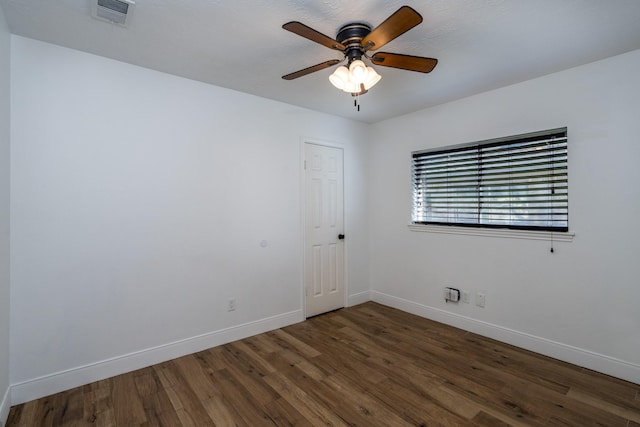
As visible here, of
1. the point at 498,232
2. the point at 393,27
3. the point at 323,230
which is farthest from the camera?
the point at 323,230

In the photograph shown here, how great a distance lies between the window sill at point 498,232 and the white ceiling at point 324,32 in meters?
1.43

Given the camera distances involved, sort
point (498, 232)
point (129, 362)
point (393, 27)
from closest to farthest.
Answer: point (393, 27) → point (129, 362) → point (498, 232)

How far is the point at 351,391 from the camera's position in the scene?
2223 millimetres

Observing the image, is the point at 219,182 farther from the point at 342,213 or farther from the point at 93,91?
the point at 342,213

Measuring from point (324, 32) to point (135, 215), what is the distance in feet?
6.82

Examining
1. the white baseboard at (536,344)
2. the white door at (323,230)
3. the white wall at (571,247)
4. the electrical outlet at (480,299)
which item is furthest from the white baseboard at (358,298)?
the electrical outlet at (480,299)

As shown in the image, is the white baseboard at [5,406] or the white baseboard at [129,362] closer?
the white baseboard at [5,406]

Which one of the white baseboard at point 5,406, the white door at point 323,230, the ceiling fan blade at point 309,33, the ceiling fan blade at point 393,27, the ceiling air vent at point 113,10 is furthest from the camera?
the white door at point 323,230

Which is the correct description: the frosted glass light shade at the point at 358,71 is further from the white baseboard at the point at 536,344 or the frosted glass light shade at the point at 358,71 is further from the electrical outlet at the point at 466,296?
the white baseboard at the point at 536,344

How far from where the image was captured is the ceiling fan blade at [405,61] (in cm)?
185

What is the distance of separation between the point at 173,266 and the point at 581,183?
3.64 metres

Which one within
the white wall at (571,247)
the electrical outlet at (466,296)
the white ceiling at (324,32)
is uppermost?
the white ceiling at (324,32)

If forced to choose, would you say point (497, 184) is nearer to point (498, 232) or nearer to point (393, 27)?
point (498, 232)

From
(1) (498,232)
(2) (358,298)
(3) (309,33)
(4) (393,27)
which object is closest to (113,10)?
(3) (309,33)
